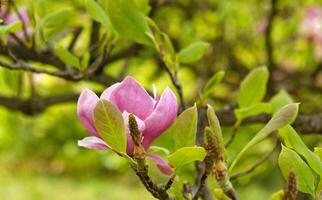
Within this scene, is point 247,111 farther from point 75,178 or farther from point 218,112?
point 75,178

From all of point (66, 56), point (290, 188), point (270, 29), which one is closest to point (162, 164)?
point (290, 188)

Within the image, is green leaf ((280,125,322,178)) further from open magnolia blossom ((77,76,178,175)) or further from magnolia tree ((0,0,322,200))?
open magnolia blossom ((77,76,178,175))

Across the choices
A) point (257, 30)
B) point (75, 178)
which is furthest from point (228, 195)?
point (75, 178)

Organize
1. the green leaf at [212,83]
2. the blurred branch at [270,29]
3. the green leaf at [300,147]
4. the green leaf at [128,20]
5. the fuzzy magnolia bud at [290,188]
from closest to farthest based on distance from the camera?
the fuzzy magnolia bud at [290,188]
the green leaf at [300,147]
the green leaf at [128,20]
the green leaf at [212,83]
the blurred branch at [270,29]

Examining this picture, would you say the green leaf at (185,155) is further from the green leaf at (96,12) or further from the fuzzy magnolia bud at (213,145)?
the green leaf at (96,12)

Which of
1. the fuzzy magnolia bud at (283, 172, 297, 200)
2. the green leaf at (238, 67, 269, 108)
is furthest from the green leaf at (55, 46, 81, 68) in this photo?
the fuzzy magnolia bud at (283, 172, 297, 200)

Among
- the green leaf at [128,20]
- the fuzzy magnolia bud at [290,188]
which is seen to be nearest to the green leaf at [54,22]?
the green leaf at [128,20]

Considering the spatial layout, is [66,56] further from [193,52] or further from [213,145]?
[213,145]

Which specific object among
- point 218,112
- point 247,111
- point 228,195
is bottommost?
point 218,112
